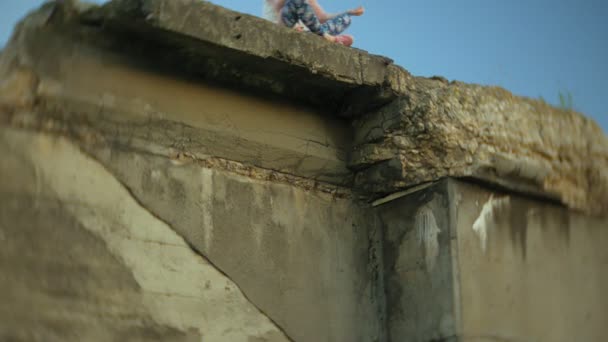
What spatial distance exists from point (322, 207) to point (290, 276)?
1.08ft

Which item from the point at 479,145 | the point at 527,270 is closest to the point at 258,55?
the point at 479,145

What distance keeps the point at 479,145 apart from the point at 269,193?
0.78 meters

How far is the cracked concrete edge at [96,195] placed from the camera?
3000 millimetres

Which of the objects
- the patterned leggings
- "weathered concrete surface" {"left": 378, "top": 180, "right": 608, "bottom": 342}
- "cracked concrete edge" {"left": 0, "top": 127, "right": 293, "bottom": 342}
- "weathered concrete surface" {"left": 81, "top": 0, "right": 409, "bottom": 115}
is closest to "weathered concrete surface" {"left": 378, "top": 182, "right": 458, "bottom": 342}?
"weathered concrete surface" {"left": 378, "top": 180, "right": 608, "bottom": 342}

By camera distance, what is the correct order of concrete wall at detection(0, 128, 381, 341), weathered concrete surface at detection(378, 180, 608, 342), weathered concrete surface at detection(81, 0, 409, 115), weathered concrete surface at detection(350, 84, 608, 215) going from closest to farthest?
concrete wall at detection(0, 128, 381, 341) < weathered concrete surface at detection(81, 0, 409, 115) < weathered concrete surface at detection(378, 180, 608, 342) < weathered concrete surface at detection(350, 84, 608, 215)

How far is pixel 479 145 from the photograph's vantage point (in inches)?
139

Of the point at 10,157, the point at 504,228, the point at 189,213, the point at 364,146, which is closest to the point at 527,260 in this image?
the point at 504,228

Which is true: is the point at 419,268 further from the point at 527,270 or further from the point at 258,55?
the point at 258,55

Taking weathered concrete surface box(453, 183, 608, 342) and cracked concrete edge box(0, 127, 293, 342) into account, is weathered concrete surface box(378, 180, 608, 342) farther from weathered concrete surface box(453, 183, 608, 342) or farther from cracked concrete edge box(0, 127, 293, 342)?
cracked concrete edge box(0, 127, 293, 342)

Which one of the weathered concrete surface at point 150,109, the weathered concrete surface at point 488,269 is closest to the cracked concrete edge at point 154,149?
the weathered concrete surface at point 150,109

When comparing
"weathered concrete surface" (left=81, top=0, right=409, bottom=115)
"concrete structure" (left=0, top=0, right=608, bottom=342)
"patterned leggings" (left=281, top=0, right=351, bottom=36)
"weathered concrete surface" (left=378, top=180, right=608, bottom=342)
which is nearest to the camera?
"concrete structure" (left=0, top=0, right=608, bottom=342)

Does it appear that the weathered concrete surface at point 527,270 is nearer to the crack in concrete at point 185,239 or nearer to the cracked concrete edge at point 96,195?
the crack in concrete at point 185,239

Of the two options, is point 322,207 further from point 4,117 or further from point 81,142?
point 4,117

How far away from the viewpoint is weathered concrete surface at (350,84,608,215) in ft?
11.5
